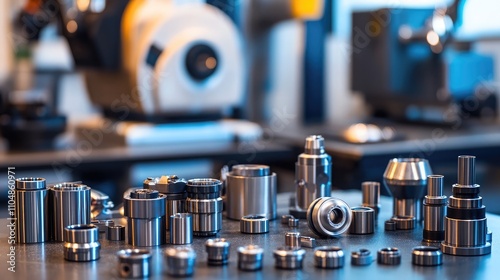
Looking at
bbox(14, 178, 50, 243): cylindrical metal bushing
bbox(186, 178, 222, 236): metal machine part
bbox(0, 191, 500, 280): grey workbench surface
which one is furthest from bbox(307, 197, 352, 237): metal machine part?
bbox(14, 178, 50, 243): cylindrical metal bushing

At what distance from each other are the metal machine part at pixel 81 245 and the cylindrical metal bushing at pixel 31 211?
111 millimetres

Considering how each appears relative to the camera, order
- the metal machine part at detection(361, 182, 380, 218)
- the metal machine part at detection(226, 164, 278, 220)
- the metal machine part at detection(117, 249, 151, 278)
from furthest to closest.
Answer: the metal machine part at detection(361, 182, 380, 218), the metal machine part at detection(226, 164, 278, 220), the metal machine part at detection(117, 249, 151, 278)

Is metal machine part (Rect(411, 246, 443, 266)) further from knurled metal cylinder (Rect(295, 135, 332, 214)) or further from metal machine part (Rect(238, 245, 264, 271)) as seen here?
knurled metal cylinder (Rect(295, 135, 332, 214))

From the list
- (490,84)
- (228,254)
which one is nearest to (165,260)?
(228,254)

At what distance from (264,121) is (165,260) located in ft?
7.42

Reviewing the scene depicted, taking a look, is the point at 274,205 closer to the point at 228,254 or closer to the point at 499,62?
the point at 228,254

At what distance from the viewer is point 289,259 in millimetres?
926

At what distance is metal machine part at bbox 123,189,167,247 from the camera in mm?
1044

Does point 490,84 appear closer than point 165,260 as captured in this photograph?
No

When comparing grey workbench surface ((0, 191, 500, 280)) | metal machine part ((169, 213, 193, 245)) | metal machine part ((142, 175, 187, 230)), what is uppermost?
metal machine part ((142, 175, 187, 230))

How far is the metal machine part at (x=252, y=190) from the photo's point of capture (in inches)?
48.2

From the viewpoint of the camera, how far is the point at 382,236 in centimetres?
114

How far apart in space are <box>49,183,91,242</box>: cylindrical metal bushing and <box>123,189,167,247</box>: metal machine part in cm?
7

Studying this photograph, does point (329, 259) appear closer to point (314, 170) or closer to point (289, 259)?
point (289, 259)
